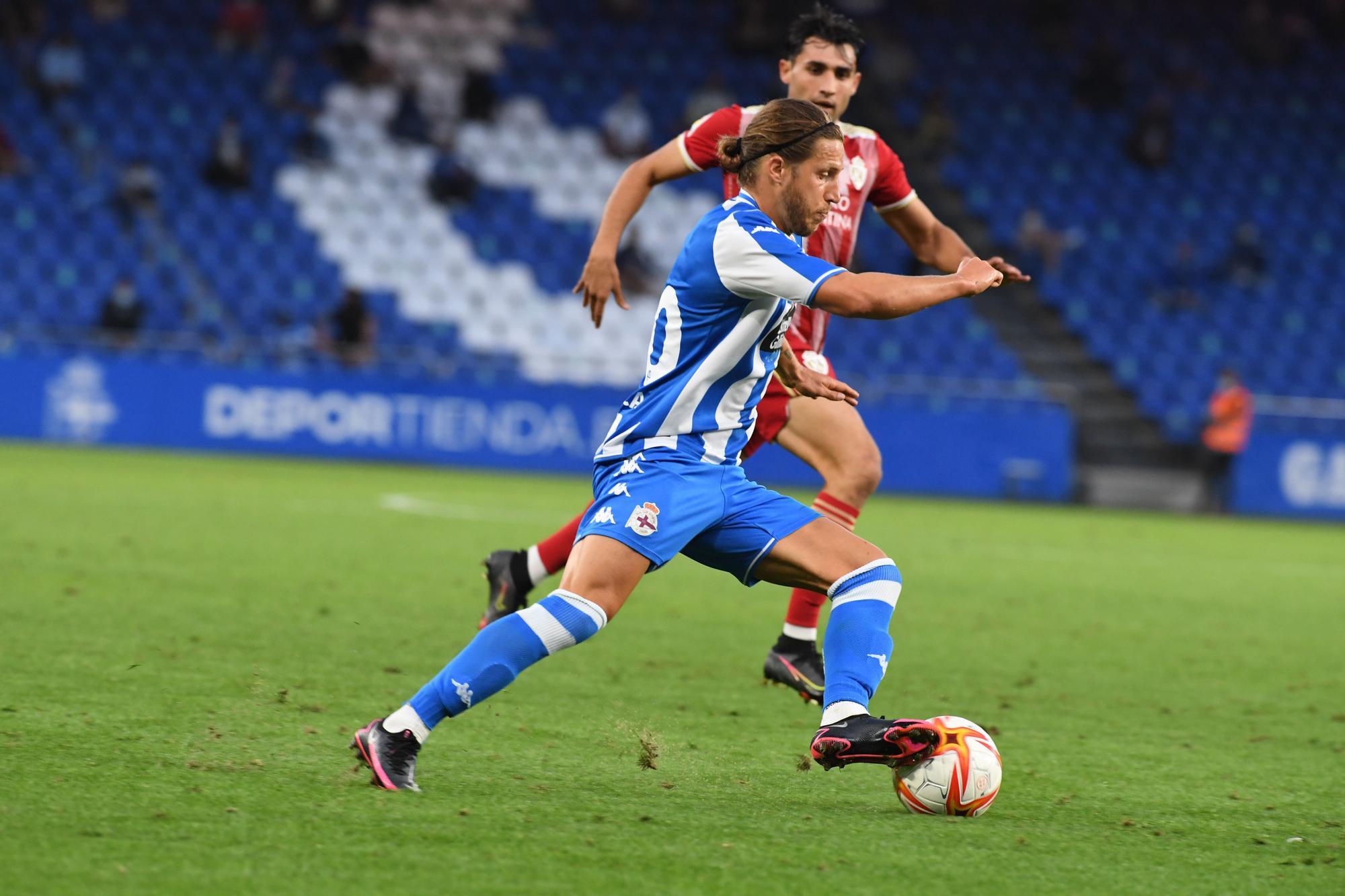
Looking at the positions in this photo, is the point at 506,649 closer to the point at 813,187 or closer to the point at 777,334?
the point at 777,334

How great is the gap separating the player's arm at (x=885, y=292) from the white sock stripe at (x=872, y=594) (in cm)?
75

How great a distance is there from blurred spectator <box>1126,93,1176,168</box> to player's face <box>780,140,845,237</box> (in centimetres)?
2126

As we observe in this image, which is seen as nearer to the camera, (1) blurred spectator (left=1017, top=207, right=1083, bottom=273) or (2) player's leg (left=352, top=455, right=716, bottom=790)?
(2) player's leg (left=352, top=455, right=716, bottom=790)

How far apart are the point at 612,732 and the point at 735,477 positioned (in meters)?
0.99

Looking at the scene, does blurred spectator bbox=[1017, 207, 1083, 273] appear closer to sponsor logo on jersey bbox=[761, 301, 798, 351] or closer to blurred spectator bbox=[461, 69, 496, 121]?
blurred spectator bbox=[461, 69, 496, 121]

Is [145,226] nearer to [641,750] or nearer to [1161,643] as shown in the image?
[1161,643]

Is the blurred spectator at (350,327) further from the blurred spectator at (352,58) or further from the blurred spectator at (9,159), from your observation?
the blurred spectator at (9,159)

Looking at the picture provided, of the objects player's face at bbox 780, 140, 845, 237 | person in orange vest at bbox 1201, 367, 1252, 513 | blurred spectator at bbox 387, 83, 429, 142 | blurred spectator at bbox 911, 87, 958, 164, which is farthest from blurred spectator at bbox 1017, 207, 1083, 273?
player's face at bbox 780, 140, 845, 237

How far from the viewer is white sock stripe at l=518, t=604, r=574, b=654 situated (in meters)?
3.82

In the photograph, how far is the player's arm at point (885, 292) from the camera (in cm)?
373

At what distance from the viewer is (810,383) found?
4082 millimetres

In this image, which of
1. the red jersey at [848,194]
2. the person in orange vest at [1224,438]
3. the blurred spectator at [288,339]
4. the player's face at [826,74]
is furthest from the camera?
the person in orange vest at [1224,438]

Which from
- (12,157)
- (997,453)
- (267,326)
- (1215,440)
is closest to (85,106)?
(12,157)

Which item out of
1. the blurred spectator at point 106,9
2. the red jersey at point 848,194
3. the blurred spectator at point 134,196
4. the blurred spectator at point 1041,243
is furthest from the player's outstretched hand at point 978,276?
the blurred spectator at point 106,9
